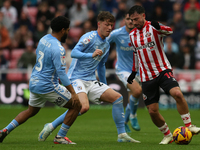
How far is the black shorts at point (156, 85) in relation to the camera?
6469 mm

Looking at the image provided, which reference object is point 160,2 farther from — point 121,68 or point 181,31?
point 121,68

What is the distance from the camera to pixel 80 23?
17.8 meters

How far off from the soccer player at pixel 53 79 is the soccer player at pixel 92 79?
41 cm

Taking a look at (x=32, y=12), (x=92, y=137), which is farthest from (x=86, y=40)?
(x=32, y=12)

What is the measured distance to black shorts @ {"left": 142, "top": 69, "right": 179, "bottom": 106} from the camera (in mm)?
6469

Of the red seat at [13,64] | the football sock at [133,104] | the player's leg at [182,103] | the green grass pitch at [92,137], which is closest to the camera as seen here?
the green grass pitch at [92,137]

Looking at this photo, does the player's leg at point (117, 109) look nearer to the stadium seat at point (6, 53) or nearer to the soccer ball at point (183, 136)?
the soccer ball at point (183, 136)

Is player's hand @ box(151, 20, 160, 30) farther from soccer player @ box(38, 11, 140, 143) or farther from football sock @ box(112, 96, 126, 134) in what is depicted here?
football sock @ box(112, 96, 126, 134)

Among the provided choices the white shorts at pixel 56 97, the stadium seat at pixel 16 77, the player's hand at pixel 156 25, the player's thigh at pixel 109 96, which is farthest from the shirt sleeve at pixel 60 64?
the stadium seat at pixel 16 77

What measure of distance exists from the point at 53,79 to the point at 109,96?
1.14m

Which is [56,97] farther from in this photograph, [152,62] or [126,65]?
[126,65]

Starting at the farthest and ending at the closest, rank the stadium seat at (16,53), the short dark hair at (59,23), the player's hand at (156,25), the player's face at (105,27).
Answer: the stadium seat at (16,53), the player's face at (105,27), the player's hand at (156,25), the short dark hair at (59,23)

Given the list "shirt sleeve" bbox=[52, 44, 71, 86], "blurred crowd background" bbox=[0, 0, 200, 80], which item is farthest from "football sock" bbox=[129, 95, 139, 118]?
"blurred crowd background" bbox=[0, 0, 200, 80]

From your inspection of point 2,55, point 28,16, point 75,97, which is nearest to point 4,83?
point 2,55
